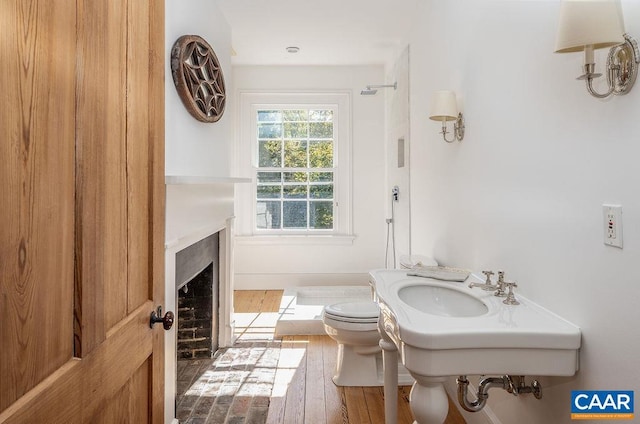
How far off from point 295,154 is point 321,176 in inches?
16.3

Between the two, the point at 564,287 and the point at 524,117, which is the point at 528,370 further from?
the point at 524,117

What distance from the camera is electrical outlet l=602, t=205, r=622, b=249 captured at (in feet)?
3.44

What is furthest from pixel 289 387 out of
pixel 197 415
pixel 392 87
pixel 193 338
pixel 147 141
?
pixel 392 87

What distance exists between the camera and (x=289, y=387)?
241 cm

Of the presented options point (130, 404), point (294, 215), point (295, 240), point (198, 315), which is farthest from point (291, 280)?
point (130, 404)

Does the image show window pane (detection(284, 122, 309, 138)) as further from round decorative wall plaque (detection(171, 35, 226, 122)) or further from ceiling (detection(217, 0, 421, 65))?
round decorative wall plaque (detection(171, 35, 226, 122))

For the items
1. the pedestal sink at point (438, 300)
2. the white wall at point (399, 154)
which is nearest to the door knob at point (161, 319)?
the pedestal sink at point (438, 300)

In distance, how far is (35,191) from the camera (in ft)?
1.98

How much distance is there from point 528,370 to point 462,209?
1116mm

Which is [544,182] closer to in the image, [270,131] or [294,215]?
[294,215]

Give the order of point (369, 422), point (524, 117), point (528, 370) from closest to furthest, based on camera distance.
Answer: point (528, 370)
point (524, 117)
point (369, 422)

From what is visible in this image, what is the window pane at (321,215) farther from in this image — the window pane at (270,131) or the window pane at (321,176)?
the window pane at (270,131)

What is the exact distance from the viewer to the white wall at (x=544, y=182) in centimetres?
105

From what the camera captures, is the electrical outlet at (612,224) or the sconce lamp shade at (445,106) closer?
the electrical outlet at (612,224)
